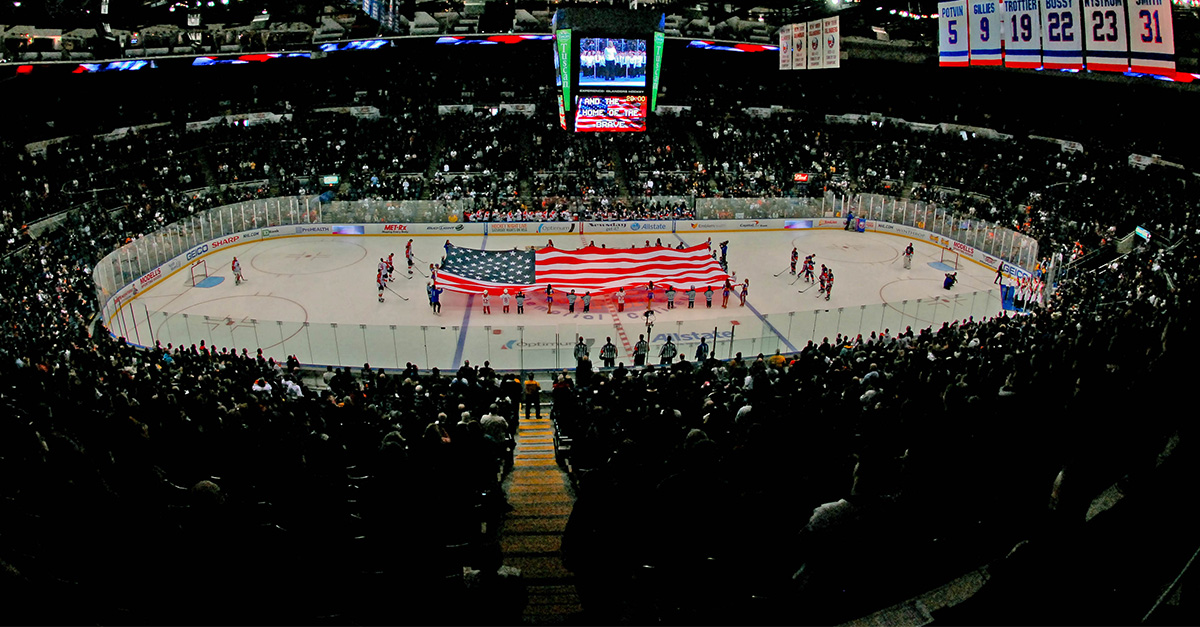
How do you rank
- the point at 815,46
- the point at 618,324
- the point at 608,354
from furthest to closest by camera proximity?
the point at 815,46 → the point at 608,354 → the point at 618,324

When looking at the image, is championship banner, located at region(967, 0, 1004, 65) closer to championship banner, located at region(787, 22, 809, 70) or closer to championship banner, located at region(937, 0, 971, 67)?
championship banner, located at region(937, 0, 971, 67)

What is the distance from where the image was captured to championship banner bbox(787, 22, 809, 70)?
31.5 meters

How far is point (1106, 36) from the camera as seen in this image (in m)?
17.3

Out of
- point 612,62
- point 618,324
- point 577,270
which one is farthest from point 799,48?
point 618,324

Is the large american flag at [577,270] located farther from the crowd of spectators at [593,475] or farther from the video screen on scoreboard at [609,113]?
the video screen on scoreboard at [609,113]

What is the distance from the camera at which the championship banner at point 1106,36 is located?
16875 mm

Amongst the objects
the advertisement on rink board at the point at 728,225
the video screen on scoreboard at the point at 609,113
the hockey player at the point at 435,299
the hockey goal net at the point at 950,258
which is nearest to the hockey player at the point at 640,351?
the hockey player at the point at 435,299

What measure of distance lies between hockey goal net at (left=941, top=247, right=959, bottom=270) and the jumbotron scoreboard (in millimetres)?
16901

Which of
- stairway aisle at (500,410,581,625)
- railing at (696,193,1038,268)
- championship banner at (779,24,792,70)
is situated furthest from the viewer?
championship banner at (779,24,792,70)

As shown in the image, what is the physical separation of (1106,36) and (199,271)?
112ft

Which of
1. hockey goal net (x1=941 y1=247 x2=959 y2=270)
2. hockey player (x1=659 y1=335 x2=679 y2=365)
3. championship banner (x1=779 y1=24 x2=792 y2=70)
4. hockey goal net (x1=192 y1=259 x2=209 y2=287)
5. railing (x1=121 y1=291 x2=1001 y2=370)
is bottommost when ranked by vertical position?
hockey player (x1=659 y1=335 x2=679 y2=365)

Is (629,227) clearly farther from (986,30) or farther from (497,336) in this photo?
(986,30)

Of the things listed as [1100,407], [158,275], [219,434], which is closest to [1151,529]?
[1100,407]

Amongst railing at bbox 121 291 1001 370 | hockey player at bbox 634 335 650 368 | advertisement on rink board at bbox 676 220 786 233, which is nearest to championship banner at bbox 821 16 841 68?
railing at bbox 121 291 1001 370
